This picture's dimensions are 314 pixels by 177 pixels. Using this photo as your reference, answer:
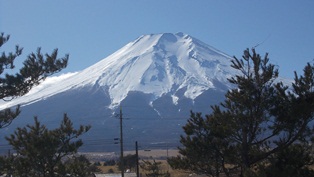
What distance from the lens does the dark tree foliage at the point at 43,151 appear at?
20453 millimetres

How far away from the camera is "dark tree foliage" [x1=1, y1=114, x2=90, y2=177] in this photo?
20453 mm

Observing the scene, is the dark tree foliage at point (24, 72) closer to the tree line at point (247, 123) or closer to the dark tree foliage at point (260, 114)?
the tree line at point (247, 123)

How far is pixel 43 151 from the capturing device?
2045 centimetres

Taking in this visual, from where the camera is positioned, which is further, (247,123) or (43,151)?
(43,151)

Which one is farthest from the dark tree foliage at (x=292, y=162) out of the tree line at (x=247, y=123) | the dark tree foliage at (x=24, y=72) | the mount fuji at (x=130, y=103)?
the mount fuji at (x=130, y=103)

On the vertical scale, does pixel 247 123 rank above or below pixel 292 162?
above

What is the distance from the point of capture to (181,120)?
495 ft

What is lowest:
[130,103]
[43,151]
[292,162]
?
[292,162]

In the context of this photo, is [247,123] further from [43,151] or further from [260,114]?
[43,151]

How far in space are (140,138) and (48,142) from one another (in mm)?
109524

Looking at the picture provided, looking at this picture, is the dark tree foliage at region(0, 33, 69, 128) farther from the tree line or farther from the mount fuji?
the mount fuji

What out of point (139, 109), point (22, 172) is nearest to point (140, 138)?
point (139, 109)

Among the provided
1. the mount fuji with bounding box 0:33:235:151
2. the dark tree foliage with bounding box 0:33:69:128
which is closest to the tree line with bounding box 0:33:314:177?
the dark tree foliage with bounding box 0:33:69:128

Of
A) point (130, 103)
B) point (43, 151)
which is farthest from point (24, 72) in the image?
point (130, 103)
